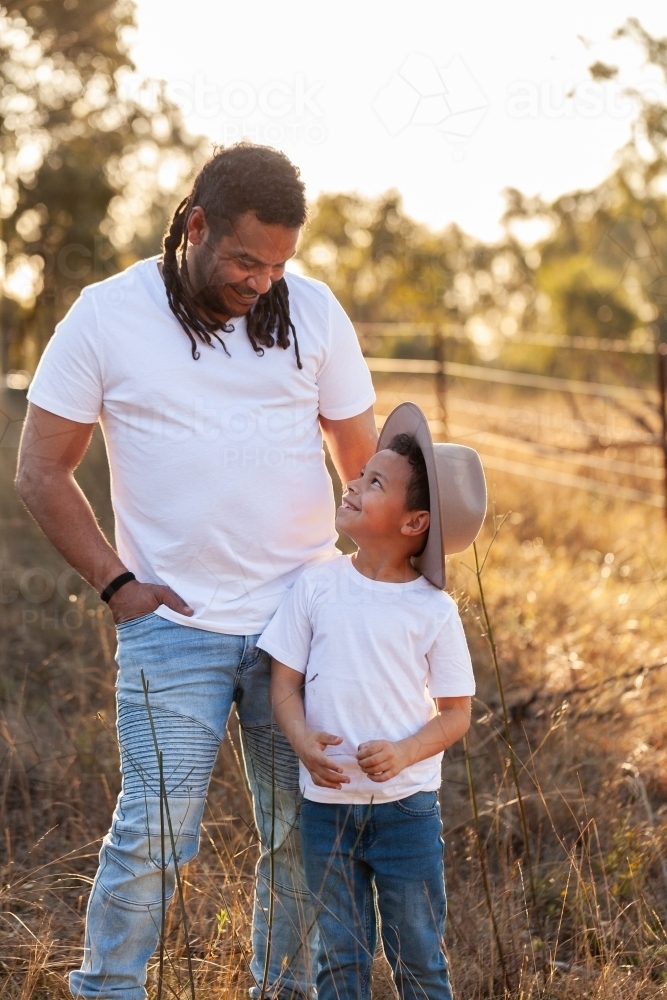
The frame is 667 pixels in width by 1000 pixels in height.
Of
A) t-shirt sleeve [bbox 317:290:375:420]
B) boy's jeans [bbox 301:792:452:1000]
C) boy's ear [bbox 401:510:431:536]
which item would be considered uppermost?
t-shirt sleeve [bbox 317:290:375:420]

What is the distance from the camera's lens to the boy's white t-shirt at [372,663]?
88.0 inches

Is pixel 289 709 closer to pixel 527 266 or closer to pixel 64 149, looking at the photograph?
pixel 64 149

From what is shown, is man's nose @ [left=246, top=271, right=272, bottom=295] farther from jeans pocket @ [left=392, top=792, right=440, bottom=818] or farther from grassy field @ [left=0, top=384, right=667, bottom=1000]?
jeans pocket @ [left=392, top=792, right=440, bottom=818]

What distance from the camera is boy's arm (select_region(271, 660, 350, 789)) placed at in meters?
2.15

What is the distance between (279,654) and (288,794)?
0.37 m

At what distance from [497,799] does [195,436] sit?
1.24 m

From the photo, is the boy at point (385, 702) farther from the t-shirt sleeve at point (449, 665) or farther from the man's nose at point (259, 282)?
the man's nose at point (259, 282)

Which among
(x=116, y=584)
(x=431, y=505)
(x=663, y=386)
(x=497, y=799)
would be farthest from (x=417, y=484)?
(x=663, y=386)

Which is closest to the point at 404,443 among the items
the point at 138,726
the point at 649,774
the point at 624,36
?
the point at 138,726

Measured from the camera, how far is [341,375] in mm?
2484

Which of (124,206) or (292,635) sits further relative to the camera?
(124,206)

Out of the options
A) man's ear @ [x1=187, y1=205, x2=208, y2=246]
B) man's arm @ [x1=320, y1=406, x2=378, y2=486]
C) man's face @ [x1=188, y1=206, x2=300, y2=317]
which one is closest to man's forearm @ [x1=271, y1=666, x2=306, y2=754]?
man's arm @ [x1=320, y1=406, x2=378, y2=486]

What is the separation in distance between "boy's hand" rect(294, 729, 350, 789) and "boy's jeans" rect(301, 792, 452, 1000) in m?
0.11

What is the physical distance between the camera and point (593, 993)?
2430 mm
